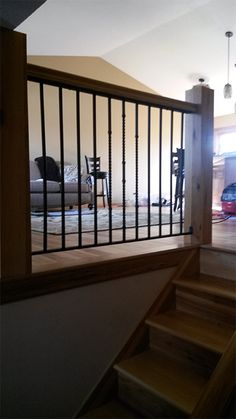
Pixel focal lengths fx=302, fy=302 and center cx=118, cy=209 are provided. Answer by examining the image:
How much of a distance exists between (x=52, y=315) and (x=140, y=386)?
0.53m

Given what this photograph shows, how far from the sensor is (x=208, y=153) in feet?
6.17

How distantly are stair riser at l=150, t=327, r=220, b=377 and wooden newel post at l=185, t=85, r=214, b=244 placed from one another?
24.8 inches

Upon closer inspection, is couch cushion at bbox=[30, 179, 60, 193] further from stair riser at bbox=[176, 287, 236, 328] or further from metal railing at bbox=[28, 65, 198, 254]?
stair riser at bbox=[176, 287, 236, 328]

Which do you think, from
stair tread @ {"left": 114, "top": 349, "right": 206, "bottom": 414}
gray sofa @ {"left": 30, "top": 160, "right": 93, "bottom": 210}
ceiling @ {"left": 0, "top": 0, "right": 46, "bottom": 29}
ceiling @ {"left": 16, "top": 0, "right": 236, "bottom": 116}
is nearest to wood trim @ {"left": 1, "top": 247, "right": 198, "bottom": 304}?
stair tread @ {"left": 114, "top": 349, "right": 206, "bottom": 414}

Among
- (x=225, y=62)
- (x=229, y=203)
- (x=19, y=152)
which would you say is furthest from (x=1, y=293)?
(x=225, y=62)

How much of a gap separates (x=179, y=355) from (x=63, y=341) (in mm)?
576

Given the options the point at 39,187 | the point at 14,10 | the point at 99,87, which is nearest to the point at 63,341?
the point at 99,87

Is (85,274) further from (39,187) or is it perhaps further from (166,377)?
(39,187)

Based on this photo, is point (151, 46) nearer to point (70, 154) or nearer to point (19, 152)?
point (70, 154)

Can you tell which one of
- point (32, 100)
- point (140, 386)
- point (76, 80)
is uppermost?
point (32, 100)

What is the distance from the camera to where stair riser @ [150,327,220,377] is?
4.47 ft

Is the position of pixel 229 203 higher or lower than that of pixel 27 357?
higher

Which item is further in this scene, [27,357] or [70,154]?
[70,154]

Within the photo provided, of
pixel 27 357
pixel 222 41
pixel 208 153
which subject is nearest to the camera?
pixel 27 357
